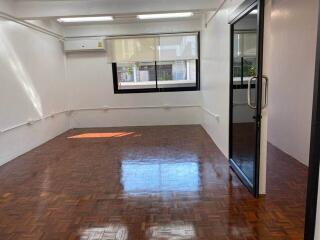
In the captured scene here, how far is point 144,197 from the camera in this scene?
3166mm

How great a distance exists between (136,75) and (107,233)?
5573mm

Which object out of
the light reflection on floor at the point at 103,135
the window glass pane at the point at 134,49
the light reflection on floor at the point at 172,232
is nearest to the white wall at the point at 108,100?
the window glass pane at the point at 134,49

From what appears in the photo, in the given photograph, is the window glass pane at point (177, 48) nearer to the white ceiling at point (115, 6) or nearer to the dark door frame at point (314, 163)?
the white ceiling at point (115, 6)

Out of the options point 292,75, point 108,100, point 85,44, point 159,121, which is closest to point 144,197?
point 292,75

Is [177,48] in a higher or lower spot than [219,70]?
higher

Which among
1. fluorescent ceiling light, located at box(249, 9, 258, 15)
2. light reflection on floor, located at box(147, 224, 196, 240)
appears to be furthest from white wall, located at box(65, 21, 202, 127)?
light reflection on floor, located at box(147, 224, 196, 240)

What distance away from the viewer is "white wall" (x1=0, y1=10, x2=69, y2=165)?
4.72 meters

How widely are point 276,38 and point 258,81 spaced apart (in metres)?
2.63

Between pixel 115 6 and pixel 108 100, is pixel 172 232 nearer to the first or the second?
pixel 115 6

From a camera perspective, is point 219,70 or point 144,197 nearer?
point 144,197

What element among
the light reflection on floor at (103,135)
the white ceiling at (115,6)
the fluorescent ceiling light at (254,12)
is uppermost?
the white ceiling at (115,6)

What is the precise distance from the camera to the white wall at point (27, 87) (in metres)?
4.72

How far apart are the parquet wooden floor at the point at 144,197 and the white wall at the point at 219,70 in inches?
17.5

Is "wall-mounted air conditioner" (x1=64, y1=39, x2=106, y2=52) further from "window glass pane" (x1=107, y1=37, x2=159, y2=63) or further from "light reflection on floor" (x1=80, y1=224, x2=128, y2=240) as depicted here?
"light reflection on floor" (x1=80, y1=224, x2=128, y2=240)
